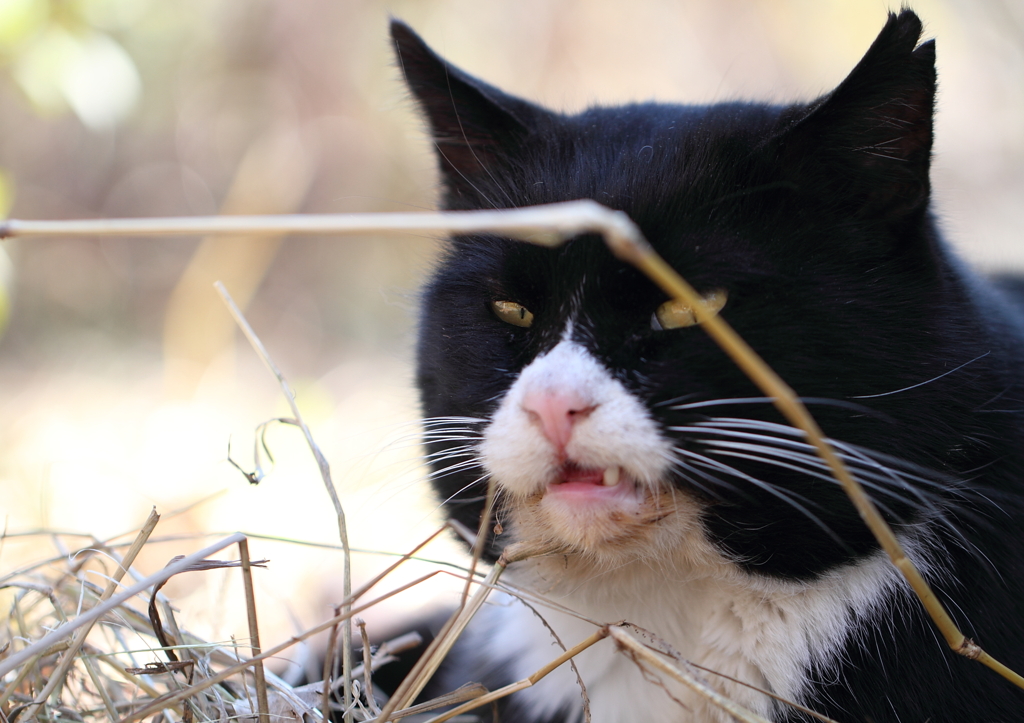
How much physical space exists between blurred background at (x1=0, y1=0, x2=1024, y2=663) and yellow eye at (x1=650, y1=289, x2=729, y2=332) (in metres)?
2.23

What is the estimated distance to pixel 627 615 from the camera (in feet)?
5.19

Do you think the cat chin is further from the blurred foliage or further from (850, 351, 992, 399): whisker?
the blurred foliage

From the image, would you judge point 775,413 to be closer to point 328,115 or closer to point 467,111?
point 467,111

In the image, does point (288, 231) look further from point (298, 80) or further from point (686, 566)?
point (298, 80)

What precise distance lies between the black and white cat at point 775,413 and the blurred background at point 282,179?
80.0 inches

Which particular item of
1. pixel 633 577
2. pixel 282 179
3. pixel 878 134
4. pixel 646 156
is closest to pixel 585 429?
pixel 633 577

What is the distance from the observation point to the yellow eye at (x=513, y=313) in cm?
151

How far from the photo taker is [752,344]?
4.21 feet

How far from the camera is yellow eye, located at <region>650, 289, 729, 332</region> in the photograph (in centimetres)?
131

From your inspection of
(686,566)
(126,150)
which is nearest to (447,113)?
(686,566)

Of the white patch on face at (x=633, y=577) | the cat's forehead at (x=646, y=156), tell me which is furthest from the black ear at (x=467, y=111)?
the white patch on face at (x=633, y=577)

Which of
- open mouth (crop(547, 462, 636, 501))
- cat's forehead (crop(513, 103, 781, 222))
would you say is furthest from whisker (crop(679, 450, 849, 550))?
cat's forehead (crop(513, 103, 781, 222))

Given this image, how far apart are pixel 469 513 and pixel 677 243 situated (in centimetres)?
74

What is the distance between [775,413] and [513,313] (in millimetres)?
518
